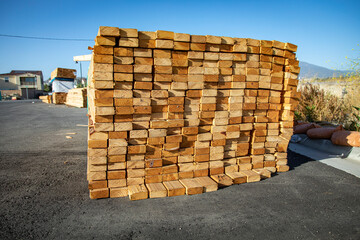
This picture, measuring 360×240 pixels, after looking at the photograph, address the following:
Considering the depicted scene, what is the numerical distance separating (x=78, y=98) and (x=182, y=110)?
14758 mm

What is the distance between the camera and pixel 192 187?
11.3 feet

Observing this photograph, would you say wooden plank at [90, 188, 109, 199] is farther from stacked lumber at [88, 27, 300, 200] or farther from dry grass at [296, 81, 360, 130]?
dry grass at [296, 81, 360, 130]

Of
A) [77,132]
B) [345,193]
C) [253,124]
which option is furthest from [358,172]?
[77,132]

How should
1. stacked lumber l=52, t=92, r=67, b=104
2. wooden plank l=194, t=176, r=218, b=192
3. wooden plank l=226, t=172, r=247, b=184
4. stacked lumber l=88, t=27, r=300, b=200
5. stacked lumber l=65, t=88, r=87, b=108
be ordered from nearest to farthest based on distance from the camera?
1. stacked lumber l=88, t=27, r=300, b=200
2. wooden plank l=194, t=176, r=218, b=192
3. wooden plank l=226, t=172, r=247, b=184
4. stacked lumber l=65, t=88, r=87, b=108
5. stacked lumber l=52, t=92, r=67, b=104

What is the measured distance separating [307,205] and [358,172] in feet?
6.89

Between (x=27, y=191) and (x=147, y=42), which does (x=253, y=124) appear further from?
(x=27, y=191)

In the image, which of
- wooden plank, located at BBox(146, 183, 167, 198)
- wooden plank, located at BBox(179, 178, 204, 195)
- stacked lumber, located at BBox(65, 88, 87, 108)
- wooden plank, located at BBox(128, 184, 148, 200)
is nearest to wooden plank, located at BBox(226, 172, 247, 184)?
wooden plank, located at BBox(179, 178, 204, 195)

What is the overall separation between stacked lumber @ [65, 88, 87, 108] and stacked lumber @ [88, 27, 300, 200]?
42.5ft

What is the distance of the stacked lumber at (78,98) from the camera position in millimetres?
15377

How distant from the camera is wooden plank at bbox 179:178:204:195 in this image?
3.43 m

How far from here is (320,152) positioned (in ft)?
19.2

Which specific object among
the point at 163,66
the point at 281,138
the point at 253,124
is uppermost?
the point at 163,66

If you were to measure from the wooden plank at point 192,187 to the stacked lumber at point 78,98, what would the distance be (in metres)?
13.7

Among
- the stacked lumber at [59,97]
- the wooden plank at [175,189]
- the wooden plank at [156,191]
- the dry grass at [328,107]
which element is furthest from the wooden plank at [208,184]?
the stacked lumber at [59,97]
